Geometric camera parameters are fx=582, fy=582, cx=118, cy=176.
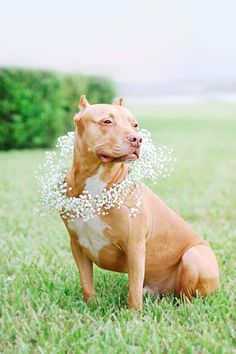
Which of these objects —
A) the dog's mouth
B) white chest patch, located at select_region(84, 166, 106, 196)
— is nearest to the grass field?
white chest patch, located at select_region(84, 166, 106, 196)

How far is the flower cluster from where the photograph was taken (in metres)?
3.48

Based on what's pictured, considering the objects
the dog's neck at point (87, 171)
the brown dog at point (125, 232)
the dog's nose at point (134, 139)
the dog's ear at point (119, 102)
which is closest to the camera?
the dog's nose at point (134, 139)

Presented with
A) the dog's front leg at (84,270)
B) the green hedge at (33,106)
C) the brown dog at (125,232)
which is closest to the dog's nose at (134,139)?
the brown dog at (125,232)

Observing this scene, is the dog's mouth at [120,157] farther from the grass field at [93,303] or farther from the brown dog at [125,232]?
the grass field at [93,303]

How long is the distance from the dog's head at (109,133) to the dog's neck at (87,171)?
0.06 meters

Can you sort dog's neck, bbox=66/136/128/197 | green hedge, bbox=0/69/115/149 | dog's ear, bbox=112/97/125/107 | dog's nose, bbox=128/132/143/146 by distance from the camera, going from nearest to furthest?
dog's nose, bbox=128/132/143/146, dog's neck, bbox=66/136/128/197, dog's ear, bbox=112/97/125/107, green hedge, bbox=0/69/115/149

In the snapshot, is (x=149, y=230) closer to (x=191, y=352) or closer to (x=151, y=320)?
(x=151, y=320)

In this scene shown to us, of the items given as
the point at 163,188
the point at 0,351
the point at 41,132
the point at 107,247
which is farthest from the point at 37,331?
the point at 41,132

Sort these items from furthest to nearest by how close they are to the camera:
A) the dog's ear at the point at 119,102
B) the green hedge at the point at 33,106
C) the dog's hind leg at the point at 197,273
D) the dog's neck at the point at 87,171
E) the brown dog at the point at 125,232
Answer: the green hedge at the point at 33,106
the dog's hind leg at the point at 197,273
the dog's ear at the point at 119,102
the dog's neck at the point at 87,171
the brown dog at the point at 125,232

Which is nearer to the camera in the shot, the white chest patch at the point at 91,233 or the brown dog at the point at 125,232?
the brown dog at the point at 125,232

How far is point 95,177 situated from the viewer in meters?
3.50

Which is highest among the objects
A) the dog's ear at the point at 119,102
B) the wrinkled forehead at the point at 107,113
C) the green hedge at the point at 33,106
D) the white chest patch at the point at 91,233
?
the dog's ear at the point at 119,102

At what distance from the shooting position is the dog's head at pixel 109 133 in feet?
10.5

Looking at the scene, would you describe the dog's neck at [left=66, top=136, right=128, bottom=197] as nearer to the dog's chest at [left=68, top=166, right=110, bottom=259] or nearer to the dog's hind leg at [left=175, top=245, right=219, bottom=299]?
the dog's chest at [left=68, top=166, right=110, bottom=259]
